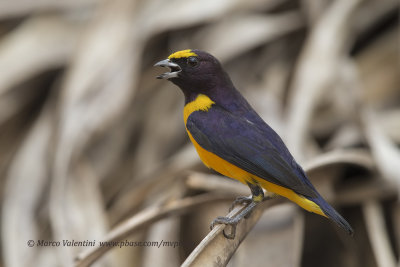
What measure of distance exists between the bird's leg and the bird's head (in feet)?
1.71

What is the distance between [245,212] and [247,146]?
292mm

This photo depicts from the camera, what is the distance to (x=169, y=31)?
490 centimetres

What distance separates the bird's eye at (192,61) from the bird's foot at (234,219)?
0.69 metres

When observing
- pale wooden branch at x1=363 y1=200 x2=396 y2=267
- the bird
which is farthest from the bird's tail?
pale wooden branch at x1=363 y1=200 x2=396 y2=267

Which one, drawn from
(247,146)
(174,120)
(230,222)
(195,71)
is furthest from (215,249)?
(174,120)

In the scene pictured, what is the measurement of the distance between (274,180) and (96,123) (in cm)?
A: 207

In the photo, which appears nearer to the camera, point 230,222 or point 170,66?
point 230,222

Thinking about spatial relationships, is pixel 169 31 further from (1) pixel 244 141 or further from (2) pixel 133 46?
(1) pixel 244 141

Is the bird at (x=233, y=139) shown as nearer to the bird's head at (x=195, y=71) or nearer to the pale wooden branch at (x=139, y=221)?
the bird's head at (x=195, y=71)

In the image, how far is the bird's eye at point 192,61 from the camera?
8.88 ft

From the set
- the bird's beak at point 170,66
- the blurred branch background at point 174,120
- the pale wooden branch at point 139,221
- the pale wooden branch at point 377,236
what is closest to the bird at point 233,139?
the bird's beak at point 170,66

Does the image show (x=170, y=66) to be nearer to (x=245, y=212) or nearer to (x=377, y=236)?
(x=245, y=212)

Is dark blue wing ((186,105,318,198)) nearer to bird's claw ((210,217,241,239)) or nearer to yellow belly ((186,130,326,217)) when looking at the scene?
yellow belly ((186,130,326,217))

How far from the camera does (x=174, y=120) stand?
472 cm
